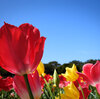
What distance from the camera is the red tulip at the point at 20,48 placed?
436 millimetres

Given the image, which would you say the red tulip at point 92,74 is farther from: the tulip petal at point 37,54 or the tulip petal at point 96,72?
the tulip petal at point 37,54

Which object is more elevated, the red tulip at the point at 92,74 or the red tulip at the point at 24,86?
the red tulip at the point at 92,74

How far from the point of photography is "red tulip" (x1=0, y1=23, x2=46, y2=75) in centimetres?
44

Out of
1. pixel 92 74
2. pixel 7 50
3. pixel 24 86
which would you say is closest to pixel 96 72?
pixel 92 74

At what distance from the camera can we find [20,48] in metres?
0.44

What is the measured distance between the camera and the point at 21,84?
536 mm

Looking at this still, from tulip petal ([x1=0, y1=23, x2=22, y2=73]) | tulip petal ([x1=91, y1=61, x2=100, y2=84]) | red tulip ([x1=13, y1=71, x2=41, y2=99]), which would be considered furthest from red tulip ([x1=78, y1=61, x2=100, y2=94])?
tulip petal ([x1=0, y1=23, x2=22, y2=73])

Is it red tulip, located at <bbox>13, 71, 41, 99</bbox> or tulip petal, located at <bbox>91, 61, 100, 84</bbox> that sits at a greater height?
tulip petal, located at <bbox>91, 61, 100, 84</bbox>

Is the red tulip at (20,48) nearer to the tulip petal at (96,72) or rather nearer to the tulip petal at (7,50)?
the tulip petal at (7,50)

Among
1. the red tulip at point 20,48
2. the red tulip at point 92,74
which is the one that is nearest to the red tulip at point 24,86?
the red tulip at point 20,48

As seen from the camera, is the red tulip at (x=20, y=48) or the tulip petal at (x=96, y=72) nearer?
the red tulip at (x=20, y=48)

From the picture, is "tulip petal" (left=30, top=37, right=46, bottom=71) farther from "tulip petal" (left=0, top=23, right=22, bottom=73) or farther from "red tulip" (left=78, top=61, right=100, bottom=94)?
"red tulip" (left=78, top=61, right=100, bottom=94)

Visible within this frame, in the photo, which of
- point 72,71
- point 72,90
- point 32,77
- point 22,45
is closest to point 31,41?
point 22,45

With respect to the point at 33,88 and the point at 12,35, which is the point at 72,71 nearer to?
the point at 33,88
